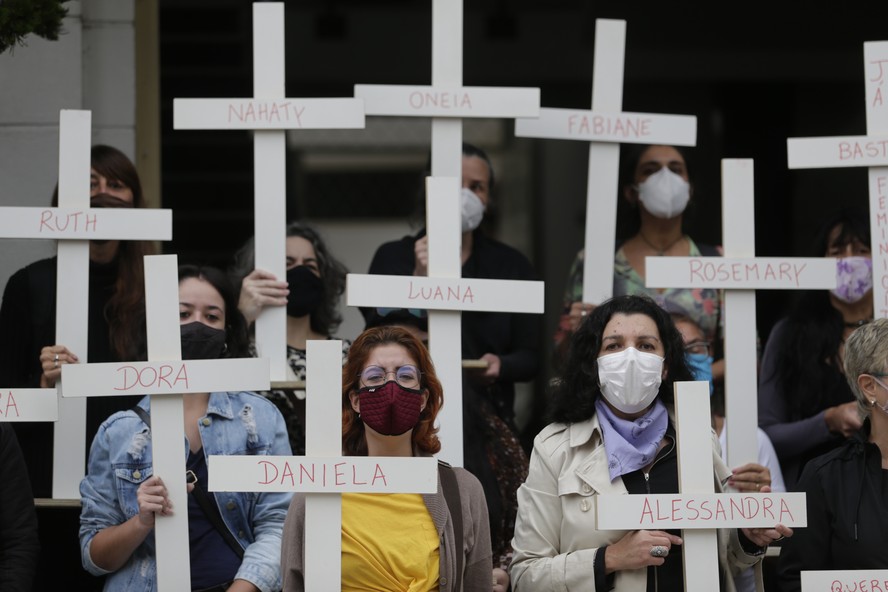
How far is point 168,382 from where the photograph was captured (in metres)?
4.04

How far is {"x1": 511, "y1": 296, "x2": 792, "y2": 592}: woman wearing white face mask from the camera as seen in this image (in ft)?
12.8

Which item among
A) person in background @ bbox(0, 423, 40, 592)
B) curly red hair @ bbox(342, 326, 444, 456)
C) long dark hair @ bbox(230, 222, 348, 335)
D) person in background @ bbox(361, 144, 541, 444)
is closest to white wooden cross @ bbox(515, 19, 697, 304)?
person in background @ bbox(361, 144, 541, 444)

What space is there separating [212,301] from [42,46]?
1916mm

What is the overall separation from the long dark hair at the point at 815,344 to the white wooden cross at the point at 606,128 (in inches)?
24.3

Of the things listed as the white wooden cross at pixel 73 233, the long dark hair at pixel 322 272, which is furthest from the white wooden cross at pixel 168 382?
the long dark hair at pixel 322 272

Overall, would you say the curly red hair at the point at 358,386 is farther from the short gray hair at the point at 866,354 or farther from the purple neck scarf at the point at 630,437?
the short gray hair at the point at 866,354

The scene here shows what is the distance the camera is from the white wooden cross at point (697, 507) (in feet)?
12.4

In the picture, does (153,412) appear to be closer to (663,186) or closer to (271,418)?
(271,418)

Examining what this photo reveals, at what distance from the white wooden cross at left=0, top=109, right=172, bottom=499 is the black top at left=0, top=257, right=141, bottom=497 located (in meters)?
0.17

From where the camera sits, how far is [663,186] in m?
5.46

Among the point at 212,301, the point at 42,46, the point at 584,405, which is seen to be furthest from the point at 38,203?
the point at 584,405

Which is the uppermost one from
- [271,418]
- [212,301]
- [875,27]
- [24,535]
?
[875,27]

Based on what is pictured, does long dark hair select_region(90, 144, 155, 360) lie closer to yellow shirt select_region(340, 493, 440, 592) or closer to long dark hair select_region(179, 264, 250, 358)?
long dark hair select_region(179, 264, 250, 358)

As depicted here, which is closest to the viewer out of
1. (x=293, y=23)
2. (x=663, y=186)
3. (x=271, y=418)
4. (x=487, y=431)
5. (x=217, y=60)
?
(x=271, y=418)
